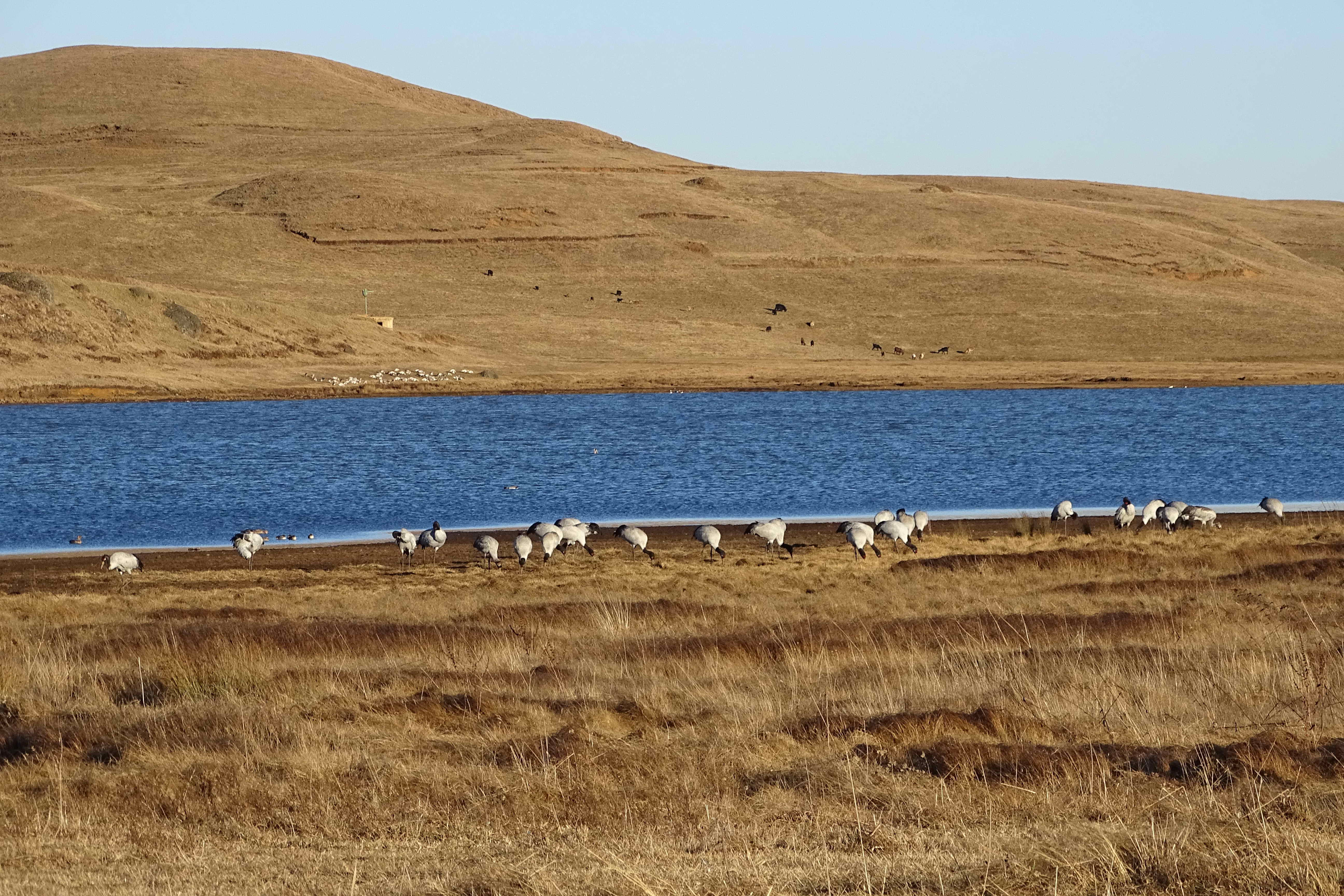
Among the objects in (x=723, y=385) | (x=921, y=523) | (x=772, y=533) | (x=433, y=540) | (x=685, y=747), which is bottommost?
(x=723, y=385)

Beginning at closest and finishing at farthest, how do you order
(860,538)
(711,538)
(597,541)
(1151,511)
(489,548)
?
(489,548) < (860,538) < (711,538) < (1151,511) < (597,541)

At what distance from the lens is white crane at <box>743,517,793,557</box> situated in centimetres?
2559

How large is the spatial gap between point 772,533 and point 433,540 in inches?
227

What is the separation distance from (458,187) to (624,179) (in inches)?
763

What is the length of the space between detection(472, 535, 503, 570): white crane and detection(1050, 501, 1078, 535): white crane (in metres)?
10.8

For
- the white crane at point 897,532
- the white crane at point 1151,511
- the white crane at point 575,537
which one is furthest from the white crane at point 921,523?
the white crane at point 575,537

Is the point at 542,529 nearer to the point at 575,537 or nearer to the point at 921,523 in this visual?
the point at 575,537

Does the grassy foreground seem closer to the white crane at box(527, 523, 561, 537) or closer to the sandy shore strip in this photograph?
the white crane at box(527, 523, 561, 537)

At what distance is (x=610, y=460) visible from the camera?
45.8 metres

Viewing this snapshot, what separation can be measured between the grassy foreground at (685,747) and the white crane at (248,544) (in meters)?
6.16

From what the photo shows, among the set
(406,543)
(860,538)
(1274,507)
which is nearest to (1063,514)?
(1274,507)

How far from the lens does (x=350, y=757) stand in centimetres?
1038

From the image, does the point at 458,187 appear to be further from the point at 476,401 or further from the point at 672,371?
the point at 476,401

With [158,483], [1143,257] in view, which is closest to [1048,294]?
[1143,257]
